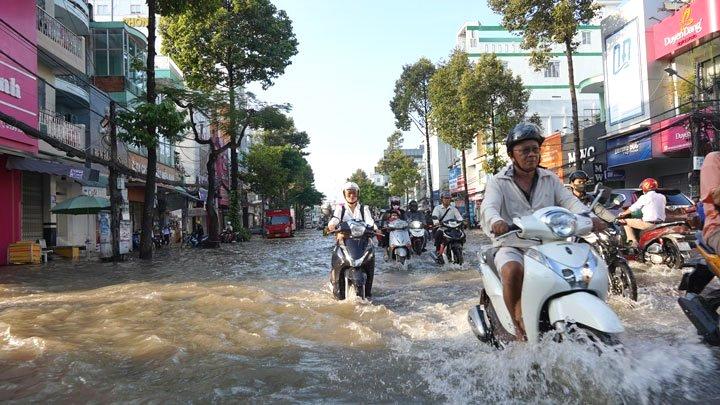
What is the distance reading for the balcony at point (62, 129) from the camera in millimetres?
16641

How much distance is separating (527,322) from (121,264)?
46.7 feet

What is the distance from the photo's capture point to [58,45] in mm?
17484

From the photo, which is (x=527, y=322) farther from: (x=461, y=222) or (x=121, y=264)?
(x=121, y=264)

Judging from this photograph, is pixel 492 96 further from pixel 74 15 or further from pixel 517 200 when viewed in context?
pixel 517 200

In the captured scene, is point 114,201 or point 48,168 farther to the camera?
point 114,201

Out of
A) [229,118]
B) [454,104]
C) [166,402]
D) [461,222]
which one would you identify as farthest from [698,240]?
[454,104]

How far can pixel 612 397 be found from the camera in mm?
2754

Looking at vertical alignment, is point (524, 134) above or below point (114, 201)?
below

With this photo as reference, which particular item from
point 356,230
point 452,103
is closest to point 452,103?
Result: point 452,103

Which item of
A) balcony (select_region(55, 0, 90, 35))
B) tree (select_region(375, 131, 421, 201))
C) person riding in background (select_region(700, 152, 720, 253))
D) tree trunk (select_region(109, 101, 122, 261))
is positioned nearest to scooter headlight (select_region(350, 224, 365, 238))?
person riding in background (select_region(700, 152, 720, 253))

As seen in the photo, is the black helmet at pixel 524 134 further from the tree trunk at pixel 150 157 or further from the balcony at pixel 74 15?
the balcony at pixel 74 15

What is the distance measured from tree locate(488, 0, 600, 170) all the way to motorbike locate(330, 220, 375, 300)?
1375 cm

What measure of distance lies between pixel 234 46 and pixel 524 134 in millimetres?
26159

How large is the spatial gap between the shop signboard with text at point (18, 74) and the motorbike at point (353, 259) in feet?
38.3
